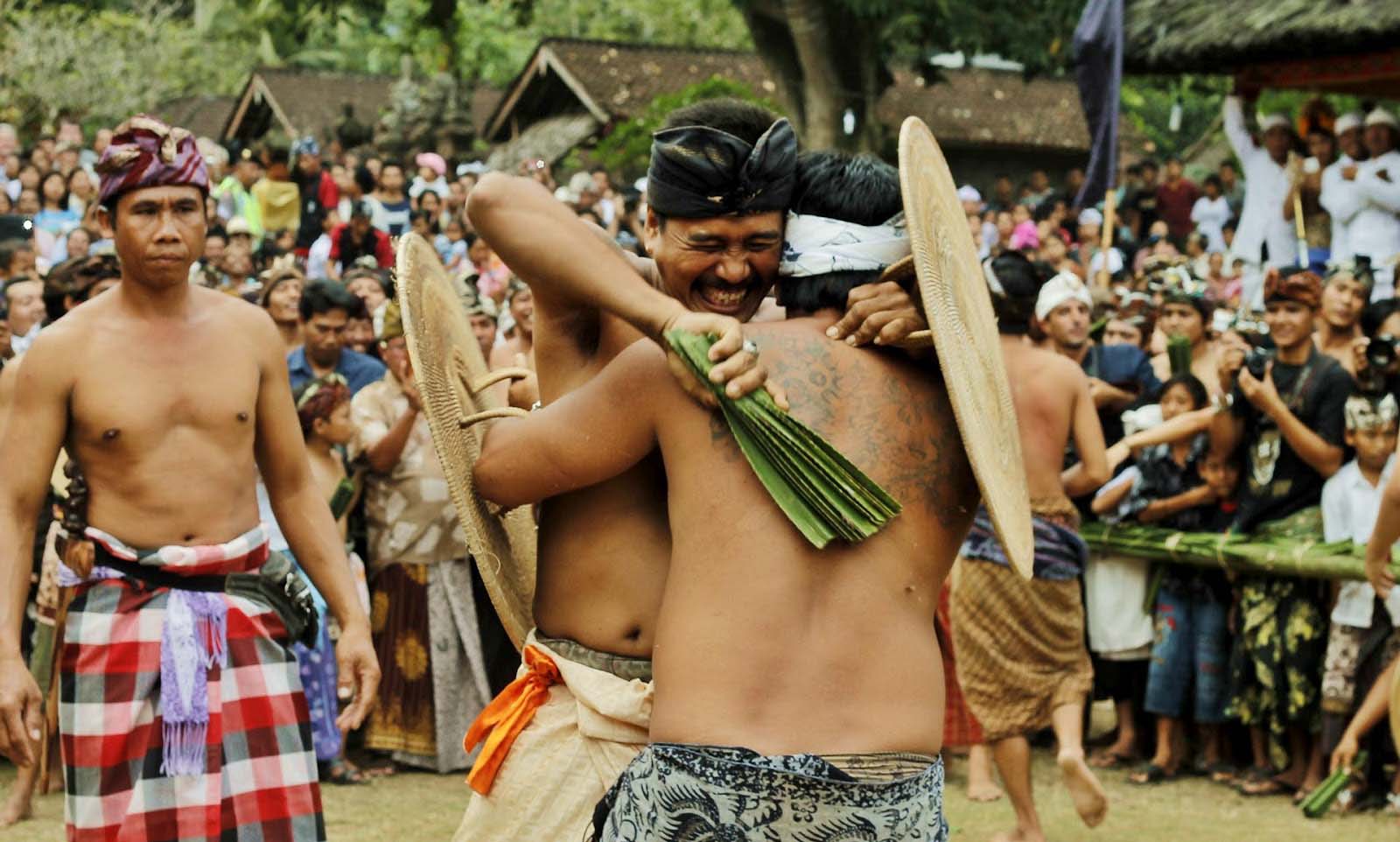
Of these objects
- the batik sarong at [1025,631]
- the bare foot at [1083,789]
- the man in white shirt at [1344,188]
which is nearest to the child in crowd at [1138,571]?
the batik sarong at [1025,631]

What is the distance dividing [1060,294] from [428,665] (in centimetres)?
338

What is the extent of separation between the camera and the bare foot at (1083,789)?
6.40 metres

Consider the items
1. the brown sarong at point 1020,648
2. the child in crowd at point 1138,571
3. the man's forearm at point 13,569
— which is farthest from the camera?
the child in crowd at point 1138,571

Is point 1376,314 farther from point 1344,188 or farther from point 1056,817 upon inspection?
point 1344,188

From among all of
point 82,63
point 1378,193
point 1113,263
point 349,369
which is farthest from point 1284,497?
point 82,63

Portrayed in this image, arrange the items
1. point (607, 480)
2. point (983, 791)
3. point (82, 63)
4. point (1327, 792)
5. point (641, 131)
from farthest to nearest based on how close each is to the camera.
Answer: point (82, 63) < point (641, 131) < point (983, 791) < point (1327, 792) < point (607, 480)

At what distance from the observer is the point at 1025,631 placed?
7098 mm

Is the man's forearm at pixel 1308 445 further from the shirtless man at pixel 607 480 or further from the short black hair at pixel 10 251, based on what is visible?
the short black hair at pixel 10 251

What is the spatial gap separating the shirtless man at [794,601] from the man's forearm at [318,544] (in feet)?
4.97

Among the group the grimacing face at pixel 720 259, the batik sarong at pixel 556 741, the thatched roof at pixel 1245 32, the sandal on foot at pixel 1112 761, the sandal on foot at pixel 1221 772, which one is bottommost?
the sandal on foot at pixel 1112 761

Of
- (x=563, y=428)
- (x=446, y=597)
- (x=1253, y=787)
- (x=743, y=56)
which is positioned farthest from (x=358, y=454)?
(x=743, y=56)

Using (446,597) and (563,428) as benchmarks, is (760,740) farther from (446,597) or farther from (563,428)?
(446,597)

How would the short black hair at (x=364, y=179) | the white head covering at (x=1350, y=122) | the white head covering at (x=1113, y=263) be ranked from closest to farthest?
the white head covering at (x=1350, y=122)
the white head covering at (x=1113, y=263)
the short black hair at (x=364, y=179)

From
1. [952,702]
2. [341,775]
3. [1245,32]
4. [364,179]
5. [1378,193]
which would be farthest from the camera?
[364,179]
